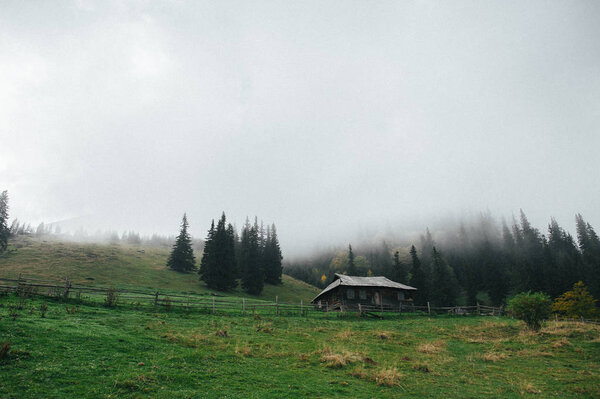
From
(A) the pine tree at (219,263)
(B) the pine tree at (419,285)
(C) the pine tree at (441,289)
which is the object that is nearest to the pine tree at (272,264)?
(A) the pine tree at (219,263)

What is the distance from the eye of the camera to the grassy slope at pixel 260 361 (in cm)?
1057

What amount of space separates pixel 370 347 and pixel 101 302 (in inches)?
975

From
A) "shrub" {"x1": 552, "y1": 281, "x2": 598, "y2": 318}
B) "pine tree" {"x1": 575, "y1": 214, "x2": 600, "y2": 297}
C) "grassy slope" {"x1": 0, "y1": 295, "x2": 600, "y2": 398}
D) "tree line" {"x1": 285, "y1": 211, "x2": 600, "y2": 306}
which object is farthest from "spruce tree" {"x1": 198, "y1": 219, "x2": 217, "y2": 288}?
"pine tree" {"x1": 575, "y1": 214, "x2": 600, "y2": 297}

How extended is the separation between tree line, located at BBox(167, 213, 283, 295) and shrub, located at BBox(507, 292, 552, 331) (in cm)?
5519

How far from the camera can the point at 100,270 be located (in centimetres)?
5822

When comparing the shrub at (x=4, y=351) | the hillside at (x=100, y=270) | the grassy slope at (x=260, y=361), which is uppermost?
the hillside at (x=100, y=270)

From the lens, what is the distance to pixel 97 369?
1124 cm

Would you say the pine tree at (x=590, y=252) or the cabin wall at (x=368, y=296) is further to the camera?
the pine tree at (x=590, y=252)

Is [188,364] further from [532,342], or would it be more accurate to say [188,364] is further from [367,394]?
[532,342]

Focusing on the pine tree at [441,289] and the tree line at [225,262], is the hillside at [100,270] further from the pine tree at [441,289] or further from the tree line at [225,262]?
the pine tree at [441,289]

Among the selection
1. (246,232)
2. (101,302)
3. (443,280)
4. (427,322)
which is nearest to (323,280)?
(246,232)

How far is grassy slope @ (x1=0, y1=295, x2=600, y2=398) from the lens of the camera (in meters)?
10.6

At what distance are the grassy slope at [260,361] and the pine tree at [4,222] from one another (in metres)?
62.9

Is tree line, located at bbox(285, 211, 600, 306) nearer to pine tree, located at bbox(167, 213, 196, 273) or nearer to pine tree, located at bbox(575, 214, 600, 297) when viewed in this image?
pine tree, located at bbox(575, 214, 600, 297)
